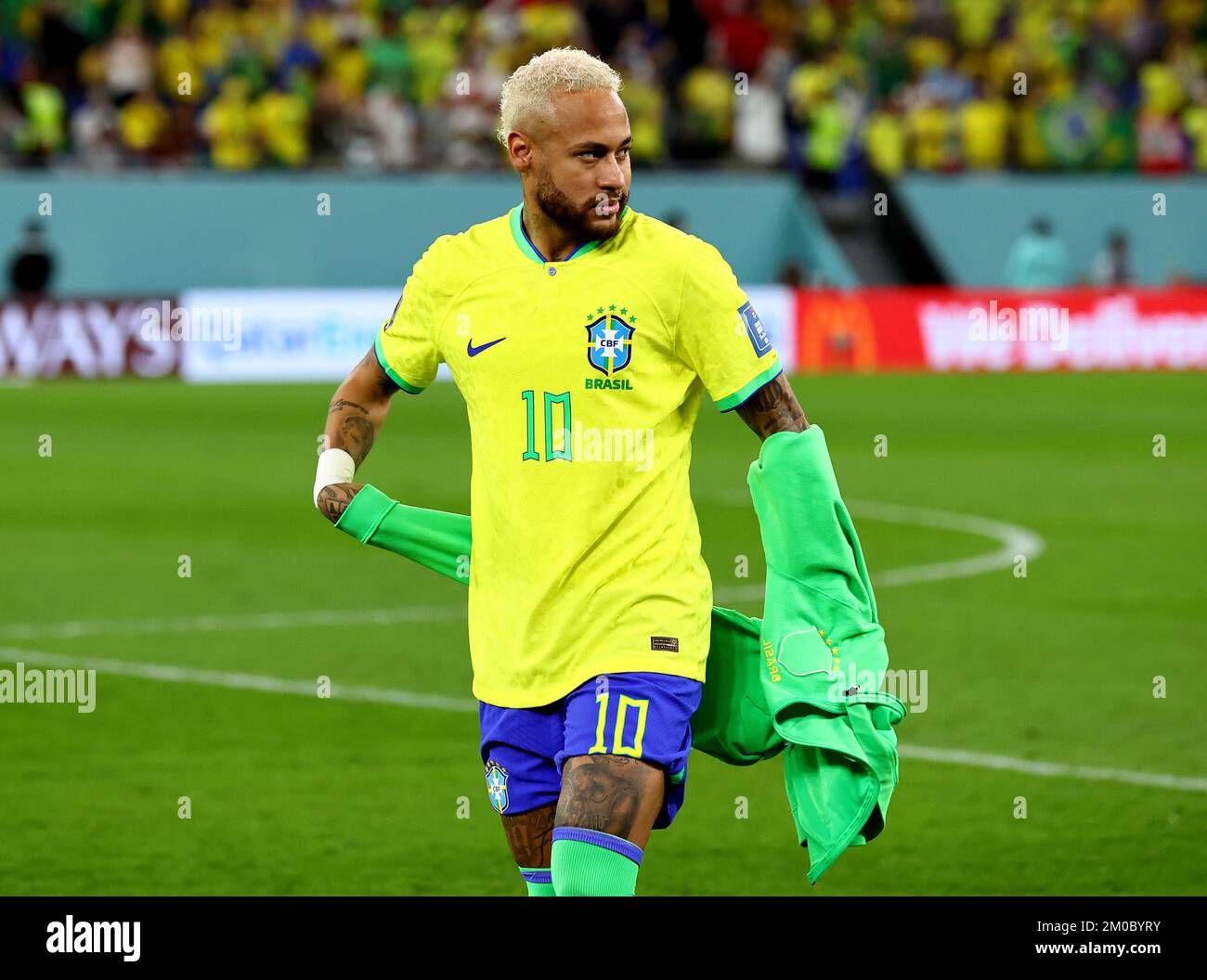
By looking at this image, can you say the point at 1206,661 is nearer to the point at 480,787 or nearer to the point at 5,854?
the point at 480,787

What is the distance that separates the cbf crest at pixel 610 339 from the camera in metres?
4.63

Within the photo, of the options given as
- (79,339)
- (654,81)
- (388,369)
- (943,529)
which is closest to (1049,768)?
(388,369)

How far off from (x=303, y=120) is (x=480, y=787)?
77.0 ft

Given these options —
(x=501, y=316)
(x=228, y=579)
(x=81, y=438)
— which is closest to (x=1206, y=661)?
(x=228, y=579)

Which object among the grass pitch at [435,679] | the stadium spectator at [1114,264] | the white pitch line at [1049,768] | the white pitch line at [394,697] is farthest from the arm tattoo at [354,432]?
the stadium spectator at [1114,264]

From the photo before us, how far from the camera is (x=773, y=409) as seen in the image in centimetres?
471

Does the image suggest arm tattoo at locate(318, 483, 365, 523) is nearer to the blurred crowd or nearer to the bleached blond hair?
the bleached blond hair

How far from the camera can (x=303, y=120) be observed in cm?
3069

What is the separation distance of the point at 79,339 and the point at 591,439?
78.2 feet

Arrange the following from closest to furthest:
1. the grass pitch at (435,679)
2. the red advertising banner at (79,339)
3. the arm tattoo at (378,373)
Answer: the arm tattoo at (378,373) < the grass pitch at (435,679) < the red advertising banner at (79,339)
